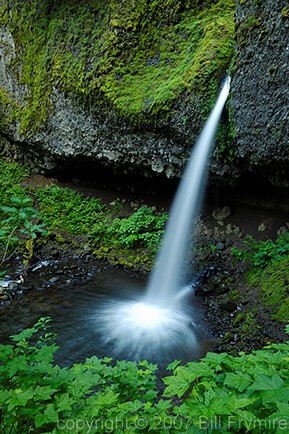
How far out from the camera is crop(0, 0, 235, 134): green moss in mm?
7031

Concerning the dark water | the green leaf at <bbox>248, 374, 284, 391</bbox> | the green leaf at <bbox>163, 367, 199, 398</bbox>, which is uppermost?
the green leaf at <bbox>248, 374, 284, 391</bbox>

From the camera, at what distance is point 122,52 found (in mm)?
8500

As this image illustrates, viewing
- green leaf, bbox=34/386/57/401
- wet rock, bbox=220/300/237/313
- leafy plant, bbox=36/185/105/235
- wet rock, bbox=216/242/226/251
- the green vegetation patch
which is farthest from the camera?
leafy plant, bbox=36/185/105/235

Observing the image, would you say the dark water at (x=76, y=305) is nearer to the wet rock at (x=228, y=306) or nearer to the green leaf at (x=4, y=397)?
the wet rock at (x=228, y=306)

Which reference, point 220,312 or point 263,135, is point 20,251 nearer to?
point 220,312

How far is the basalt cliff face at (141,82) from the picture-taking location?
5.67m

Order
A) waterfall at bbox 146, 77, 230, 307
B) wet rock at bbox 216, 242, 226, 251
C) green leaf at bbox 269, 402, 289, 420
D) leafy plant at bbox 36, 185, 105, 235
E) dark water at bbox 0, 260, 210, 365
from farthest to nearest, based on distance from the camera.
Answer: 1. leafy plant at bbox 36, 185, 105, 235
2. wet rock at bbox 216, 242, 226, 251
3. waterfall at bbox 146, 77, 230, 307
4. dark water at bbox 0, 260, 210, 365
5. green leaf at bbox 269, 402, 289, 420

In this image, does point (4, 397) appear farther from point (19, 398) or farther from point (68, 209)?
point (68, 209)

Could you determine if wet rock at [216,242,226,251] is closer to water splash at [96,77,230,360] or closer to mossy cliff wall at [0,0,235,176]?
water splash at [96,77,230,360]

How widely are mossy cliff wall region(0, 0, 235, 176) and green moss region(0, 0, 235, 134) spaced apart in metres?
0.03

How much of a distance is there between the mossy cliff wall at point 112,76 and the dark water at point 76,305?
3.01m

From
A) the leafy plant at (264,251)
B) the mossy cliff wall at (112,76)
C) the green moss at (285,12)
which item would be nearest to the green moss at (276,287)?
the leafy plant at (264,251)

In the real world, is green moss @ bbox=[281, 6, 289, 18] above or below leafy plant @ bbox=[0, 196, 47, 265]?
above

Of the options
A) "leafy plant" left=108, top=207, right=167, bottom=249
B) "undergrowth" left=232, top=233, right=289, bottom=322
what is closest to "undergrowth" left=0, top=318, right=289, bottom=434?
"undergrowth" left=232, top=233, right=289, bottom=322
